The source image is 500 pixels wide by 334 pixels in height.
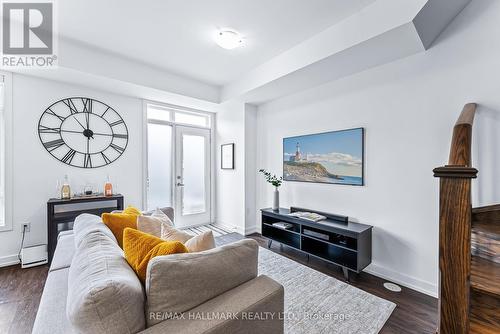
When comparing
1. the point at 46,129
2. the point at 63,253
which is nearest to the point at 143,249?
the point at 63,253

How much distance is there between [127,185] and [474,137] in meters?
4.36

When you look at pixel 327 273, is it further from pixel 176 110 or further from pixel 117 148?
pixel 176 110

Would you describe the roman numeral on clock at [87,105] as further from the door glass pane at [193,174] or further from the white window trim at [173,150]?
the door glass pane at [193,174]

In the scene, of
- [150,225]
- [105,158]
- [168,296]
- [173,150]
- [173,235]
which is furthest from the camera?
[173,150]

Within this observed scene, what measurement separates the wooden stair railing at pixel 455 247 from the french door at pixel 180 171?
3.93 meters

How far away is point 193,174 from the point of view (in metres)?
4.42

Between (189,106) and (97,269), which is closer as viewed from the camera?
(97,269)

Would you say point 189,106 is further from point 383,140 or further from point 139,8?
point 383,140

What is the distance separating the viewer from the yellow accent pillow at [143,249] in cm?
101

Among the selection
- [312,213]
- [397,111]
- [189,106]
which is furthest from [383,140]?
[189,106]

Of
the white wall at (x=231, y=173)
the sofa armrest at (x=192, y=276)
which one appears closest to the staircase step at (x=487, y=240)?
the sofa armrest at (x=192, y=276)

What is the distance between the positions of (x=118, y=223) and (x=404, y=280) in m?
2.83

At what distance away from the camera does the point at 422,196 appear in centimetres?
217

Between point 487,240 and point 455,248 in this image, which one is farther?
point 487,240
